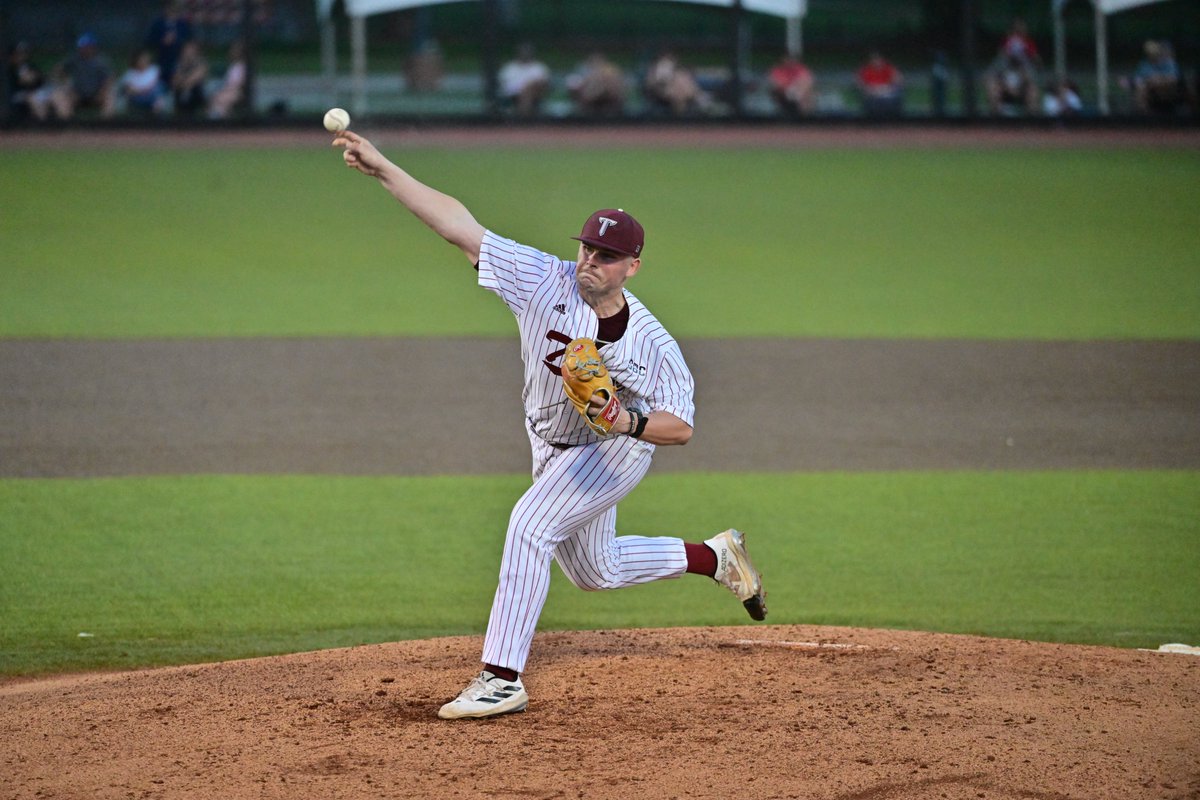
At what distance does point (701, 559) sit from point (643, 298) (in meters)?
8.20

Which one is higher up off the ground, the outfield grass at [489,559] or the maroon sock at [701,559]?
the maroon sock at [701,559]

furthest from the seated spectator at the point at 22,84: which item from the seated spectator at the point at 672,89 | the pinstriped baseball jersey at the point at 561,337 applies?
the pinstriped baseball jersey at the point at 561,337

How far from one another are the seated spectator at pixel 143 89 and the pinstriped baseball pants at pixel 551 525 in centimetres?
2055

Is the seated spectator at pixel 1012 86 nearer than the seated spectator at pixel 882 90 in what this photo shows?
No

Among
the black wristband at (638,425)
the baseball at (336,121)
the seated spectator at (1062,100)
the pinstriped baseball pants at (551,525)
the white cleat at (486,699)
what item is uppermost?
the seated spectator at (1062,100)

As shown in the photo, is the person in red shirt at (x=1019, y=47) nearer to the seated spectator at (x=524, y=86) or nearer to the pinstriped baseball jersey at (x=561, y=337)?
the seated spectator at (x=524, y=86)

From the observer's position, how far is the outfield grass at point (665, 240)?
13.0 m

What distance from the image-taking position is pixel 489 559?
737 centimetres

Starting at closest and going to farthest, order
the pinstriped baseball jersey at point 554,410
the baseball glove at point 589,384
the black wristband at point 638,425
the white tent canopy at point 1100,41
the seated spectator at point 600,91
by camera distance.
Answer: the baseball glove at point 589,384 < the black wristband at point 638,425 < the pinstriped baseball jersey at point 554,410 < the white tent canopy at point 1100,41 < the seated spectator at point 600,91

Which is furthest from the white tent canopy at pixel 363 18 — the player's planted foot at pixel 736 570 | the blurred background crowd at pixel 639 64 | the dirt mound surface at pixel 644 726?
the dirt mound surface at pixel 644 726

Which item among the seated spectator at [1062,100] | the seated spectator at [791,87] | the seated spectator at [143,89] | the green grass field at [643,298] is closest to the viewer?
the green grass field at [643,298]

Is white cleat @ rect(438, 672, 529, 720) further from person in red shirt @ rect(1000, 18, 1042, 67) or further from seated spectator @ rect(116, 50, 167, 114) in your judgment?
person in red shirt @ rect(1000, 18, 1042, 67)

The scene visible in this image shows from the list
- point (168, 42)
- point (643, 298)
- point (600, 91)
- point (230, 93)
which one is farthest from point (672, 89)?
point (643, 298)

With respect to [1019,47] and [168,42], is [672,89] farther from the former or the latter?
[168,42]
